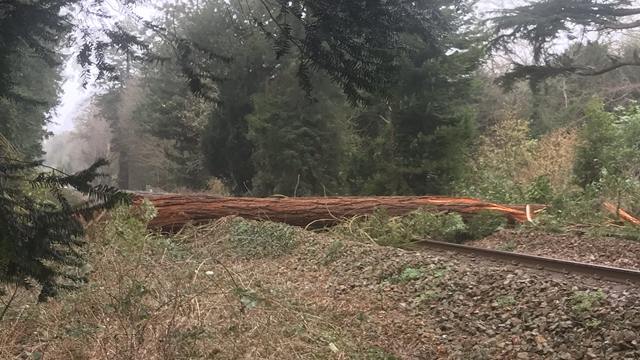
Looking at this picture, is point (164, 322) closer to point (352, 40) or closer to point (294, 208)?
point (352, 40)

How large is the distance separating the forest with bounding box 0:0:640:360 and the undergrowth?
0.17ft

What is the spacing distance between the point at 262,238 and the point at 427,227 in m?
3.20

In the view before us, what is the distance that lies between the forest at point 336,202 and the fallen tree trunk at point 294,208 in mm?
402

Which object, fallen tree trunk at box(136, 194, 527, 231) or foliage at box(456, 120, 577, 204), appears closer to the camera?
fallen tree trunk at box(136, 194, 527, 231)

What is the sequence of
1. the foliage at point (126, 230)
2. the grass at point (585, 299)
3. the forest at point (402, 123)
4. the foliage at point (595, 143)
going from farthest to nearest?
the forest at point (402, 123) < the foliage at point (595, 143) < the foliage at point (126, 230) < the grass at point (585, 299)

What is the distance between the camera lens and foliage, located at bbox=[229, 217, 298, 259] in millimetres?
8922

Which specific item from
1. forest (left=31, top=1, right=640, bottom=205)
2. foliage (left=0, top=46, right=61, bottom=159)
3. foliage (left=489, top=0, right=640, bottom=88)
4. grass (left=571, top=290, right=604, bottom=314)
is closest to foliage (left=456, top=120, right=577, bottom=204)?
forest (left=31, top=1, right=640, bottom=205)

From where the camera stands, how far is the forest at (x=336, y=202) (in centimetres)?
315

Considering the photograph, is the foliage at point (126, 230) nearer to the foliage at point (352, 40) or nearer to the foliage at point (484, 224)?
the foliage at point (352, 40)

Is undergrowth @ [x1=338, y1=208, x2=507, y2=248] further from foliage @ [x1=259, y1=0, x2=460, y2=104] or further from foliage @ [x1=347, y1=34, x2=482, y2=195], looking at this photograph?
foliage @ [x1=259, y1=0, x2=460, y2=104]

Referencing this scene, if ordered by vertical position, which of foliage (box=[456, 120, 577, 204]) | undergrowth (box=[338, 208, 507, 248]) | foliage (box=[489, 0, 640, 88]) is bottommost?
undergrowth (box=[338, 208, 507, 248])

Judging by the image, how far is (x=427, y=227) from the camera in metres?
9.92

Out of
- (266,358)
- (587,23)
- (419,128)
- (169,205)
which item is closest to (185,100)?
(419,128)

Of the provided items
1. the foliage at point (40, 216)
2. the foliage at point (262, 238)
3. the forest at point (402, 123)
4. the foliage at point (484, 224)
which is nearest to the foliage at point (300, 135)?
the forest at point (402, 123)
